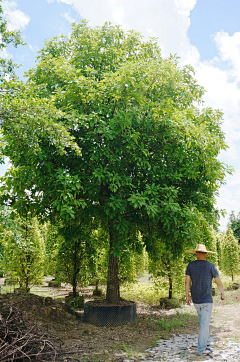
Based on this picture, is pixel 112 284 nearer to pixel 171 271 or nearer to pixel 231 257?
pixel 171 271

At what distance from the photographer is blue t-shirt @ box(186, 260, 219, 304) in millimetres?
5359

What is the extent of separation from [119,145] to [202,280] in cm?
441

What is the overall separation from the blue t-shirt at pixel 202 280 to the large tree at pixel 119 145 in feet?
6.39

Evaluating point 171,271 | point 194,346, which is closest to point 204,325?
A: point 194,346

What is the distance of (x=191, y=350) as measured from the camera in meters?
5.70

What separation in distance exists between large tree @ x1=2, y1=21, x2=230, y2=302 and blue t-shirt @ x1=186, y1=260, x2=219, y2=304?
76.7 inches

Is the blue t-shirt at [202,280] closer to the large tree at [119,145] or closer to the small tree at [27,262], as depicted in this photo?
the large tree at [119,145]

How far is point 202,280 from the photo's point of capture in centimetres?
543

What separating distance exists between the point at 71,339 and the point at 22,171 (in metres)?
4.49

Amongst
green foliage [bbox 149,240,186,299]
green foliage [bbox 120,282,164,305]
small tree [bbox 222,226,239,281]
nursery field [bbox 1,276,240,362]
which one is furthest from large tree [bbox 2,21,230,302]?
small tree [bbox 222,226,239,281]

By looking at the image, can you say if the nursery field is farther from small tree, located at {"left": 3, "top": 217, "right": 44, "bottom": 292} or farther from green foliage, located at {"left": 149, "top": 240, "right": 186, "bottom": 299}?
small tree, located at {"left": 3, "top": 217, "right": 44, "bottom": 292}

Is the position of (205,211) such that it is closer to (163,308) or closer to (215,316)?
(215,316)

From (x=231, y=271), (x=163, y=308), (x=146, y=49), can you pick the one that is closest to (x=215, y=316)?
(x=163, y=308)

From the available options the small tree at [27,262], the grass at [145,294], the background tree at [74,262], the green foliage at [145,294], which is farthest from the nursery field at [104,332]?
the grass at [145,294]
